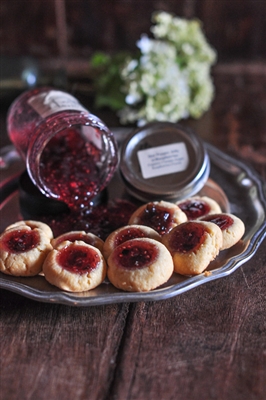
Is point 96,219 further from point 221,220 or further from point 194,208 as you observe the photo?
point 221,220

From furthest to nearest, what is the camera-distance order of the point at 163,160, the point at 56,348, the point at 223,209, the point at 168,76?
the point at 168,76 → the point at 163,160 → the point at 223,209 → the point at 56,348

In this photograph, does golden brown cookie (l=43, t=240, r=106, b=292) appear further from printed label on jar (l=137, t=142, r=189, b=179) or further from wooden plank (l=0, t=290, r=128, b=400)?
printed label on jar (l=137, t=142, r=189, b=179)

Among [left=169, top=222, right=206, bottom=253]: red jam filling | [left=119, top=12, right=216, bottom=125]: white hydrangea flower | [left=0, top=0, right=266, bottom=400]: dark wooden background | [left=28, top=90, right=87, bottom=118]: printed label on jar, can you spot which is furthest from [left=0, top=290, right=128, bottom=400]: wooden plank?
[left=119, top=12, right=216, bottom=125]: white hydrangea flower

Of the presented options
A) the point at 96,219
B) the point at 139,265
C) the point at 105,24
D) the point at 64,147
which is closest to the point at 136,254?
the point at 139,265

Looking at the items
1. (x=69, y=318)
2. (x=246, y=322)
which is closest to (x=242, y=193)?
(x=246, y=322)

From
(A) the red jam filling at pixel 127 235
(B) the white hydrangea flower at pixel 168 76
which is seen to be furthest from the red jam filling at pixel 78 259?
(B) the white hydrangea flower at pixel 168 76

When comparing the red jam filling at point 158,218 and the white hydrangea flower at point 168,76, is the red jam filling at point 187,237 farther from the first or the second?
the white hydrangea flower at point 168,76

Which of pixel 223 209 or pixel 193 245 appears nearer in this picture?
pixel 193 245
